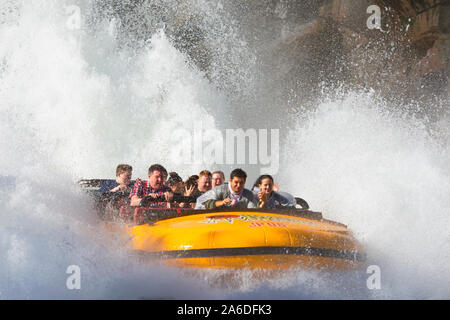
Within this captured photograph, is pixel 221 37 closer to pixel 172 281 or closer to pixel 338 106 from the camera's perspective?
pixel 338 106

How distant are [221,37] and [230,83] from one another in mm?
2312

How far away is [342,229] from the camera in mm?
4930

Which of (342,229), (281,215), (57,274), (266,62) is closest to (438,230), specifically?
A: (342,229)

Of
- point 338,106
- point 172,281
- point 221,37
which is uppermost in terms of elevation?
point 221,37

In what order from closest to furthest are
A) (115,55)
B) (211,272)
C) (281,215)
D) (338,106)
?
→ (211,272) < (281,215) < (338,106) < (115,55)

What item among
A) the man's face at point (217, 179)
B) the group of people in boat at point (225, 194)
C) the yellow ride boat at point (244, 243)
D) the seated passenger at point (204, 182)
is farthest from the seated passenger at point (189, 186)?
the yellow ride boat at point (244, 243)

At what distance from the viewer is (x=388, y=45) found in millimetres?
17156

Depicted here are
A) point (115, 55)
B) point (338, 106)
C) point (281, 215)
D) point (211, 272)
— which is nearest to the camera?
point (211, 272)

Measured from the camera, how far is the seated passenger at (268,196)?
213 inches

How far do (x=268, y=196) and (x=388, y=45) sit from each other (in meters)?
13.4

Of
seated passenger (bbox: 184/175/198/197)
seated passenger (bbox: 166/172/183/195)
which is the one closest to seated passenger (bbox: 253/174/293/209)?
seated passenger (bbox: 184/175/198/197)

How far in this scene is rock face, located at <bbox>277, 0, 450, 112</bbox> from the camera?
1562 cm

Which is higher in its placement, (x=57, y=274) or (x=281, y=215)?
(x=281, y=215)

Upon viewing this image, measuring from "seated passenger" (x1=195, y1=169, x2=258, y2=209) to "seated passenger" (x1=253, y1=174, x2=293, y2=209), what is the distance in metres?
0.10
